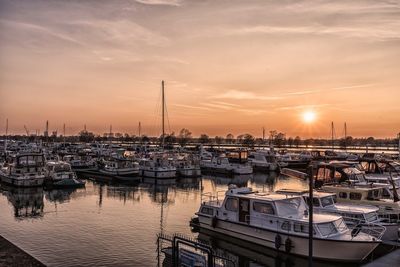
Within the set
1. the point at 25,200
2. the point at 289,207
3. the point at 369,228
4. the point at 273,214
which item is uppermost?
the point at 289,207

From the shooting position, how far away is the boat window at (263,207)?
24672 mm

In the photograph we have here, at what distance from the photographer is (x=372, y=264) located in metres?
17.4

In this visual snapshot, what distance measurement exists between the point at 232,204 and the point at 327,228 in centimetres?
708

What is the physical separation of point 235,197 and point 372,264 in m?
11.0

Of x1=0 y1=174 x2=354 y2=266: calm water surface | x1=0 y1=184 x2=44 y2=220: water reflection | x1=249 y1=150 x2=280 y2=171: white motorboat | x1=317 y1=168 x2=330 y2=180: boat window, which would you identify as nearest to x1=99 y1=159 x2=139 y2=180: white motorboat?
x1=0 y1=174 x2=354 y2=266: calm water surface

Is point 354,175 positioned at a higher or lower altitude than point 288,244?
higher

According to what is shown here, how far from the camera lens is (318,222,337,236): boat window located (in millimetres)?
22158

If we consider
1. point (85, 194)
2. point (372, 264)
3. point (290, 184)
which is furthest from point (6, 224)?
point (290, 184)

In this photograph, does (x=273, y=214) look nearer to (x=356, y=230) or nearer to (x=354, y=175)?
(x=356, y=230)

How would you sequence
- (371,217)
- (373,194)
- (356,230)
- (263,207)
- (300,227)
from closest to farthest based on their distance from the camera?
1. (300,227)
2. (356,230)
3. (263,207)
4. (371,217)
5. (373,194)

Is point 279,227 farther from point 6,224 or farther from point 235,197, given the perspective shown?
point 6,224

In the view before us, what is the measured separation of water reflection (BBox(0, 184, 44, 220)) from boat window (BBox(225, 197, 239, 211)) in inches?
710

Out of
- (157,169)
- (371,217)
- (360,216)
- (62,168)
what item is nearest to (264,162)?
(157,169)

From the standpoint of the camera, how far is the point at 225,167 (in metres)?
72.1
